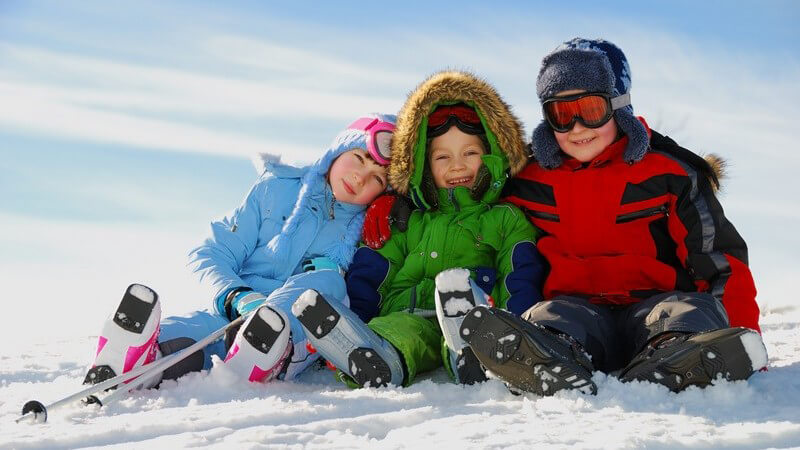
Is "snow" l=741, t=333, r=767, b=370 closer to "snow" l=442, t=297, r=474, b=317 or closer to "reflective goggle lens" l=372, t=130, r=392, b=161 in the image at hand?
"snow" l=442, t=297, r=474, b=317

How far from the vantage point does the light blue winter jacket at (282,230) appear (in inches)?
155

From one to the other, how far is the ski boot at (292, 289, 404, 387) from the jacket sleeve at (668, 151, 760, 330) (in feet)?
5.14

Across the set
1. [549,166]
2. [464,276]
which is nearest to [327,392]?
[464,276]

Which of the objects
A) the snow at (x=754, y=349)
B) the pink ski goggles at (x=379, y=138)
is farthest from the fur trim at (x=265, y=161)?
the snow at (x=754, y=349)

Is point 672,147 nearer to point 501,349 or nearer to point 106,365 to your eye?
point 501,349

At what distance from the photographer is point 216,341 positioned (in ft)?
11.5

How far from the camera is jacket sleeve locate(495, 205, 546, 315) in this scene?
354 cm

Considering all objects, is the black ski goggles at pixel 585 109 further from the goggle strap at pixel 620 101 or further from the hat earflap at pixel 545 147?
the hat earflap at pixel 545 147

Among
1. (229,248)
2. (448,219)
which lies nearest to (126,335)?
(229,248)

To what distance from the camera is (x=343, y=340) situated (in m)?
2.87

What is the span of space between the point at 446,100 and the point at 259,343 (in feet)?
5.76

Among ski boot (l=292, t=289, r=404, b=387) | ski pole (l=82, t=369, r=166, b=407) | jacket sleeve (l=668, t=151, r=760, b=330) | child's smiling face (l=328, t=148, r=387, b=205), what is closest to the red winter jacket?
jacket sleeve (l=668, t=151, r=760, b=330)

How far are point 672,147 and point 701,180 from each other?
23 cm

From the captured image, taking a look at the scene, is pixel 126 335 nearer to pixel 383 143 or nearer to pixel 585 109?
pixel 383 143
